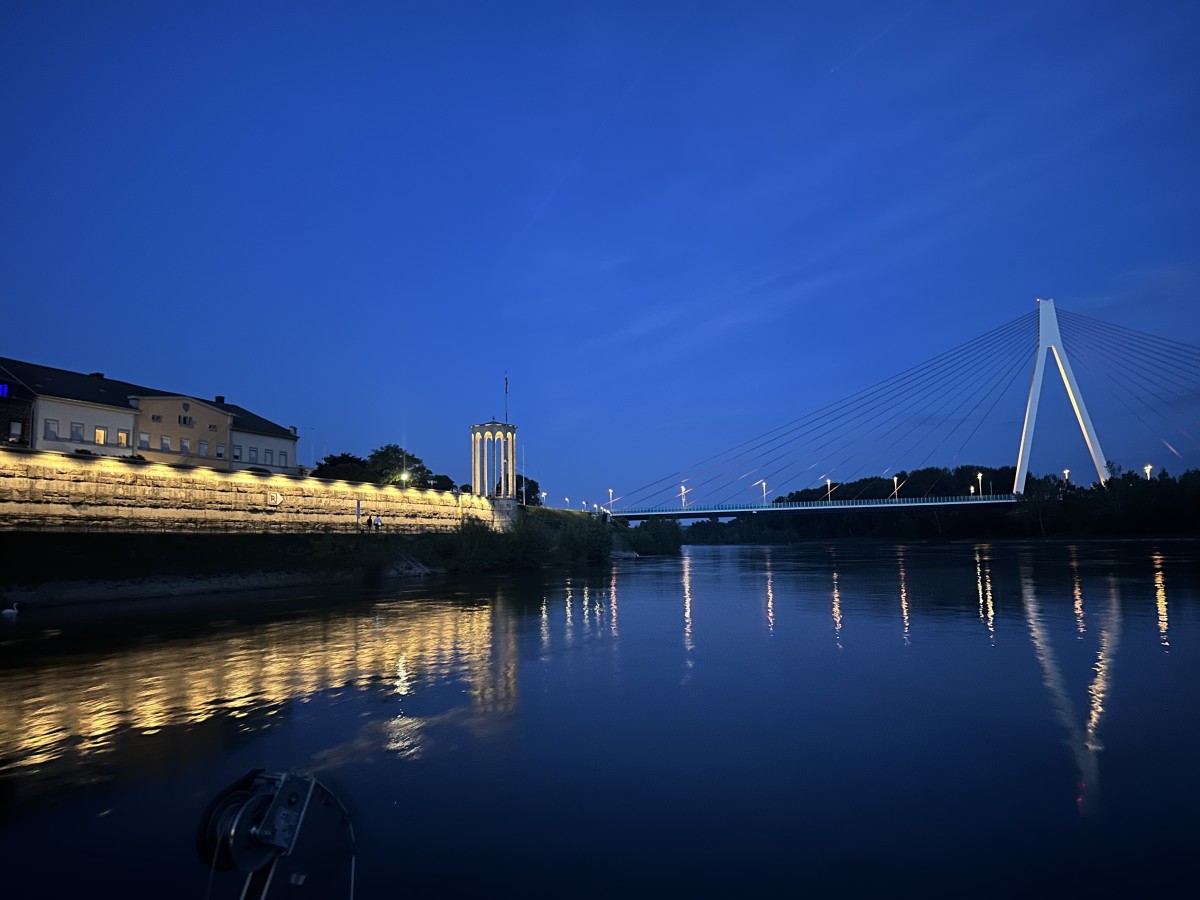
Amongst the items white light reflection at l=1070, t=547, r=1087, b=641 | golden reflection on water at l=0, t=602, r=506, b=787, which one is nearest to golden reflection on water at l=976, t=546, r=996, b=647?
white light reflection at l=1070, t=547, r=1087, b=641

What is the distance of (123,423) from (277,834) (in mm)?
63424

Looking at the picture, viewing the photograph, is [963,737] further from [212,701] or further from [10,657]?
[10,657]

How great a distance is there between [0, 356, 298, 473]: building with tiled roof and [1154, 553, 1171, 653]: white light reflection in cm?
5440

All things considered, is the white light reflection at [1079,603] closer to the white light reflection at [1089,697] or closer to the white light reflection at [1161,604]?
the white light reflection at [1089,697]

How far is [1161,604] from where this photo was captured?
75.5ft

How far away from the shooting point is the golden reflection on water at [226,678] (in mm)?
10977

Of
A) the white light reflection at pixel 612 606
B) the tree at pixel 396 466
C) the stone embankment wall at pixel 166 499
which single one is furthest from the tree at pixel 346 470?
the white light reflection at pixel 612 606

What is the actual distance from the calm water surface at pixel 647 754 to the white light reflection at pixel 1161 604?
0.18 m

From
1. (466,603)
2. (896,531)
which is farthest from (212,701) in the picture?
(896,531)

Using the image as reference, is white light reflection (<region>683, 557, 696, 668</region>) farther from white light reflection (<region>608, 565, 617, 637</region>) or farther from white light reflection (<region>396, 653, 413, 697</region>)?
white light reflection (<region>396, 653, 413, 697</region>)

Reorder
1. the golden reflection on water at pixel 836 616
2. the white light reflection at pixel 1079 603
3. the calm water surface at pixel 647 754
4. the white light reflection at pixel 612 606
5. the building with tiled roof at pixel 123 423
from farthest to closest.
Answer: the building with tiled roof at pixel 123 423
the white light reflection at pixel 612 606
the white light reflection at pixel 1079 603
the golden reflection on water at pixel 836 616
the calm water surface at pixel 647 754

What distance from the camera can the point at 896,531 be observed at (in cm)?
12594

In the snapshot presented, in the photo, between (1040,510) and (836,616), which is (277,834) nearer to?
(836,616)

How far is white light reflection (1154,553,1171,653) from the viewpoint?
16.1m
